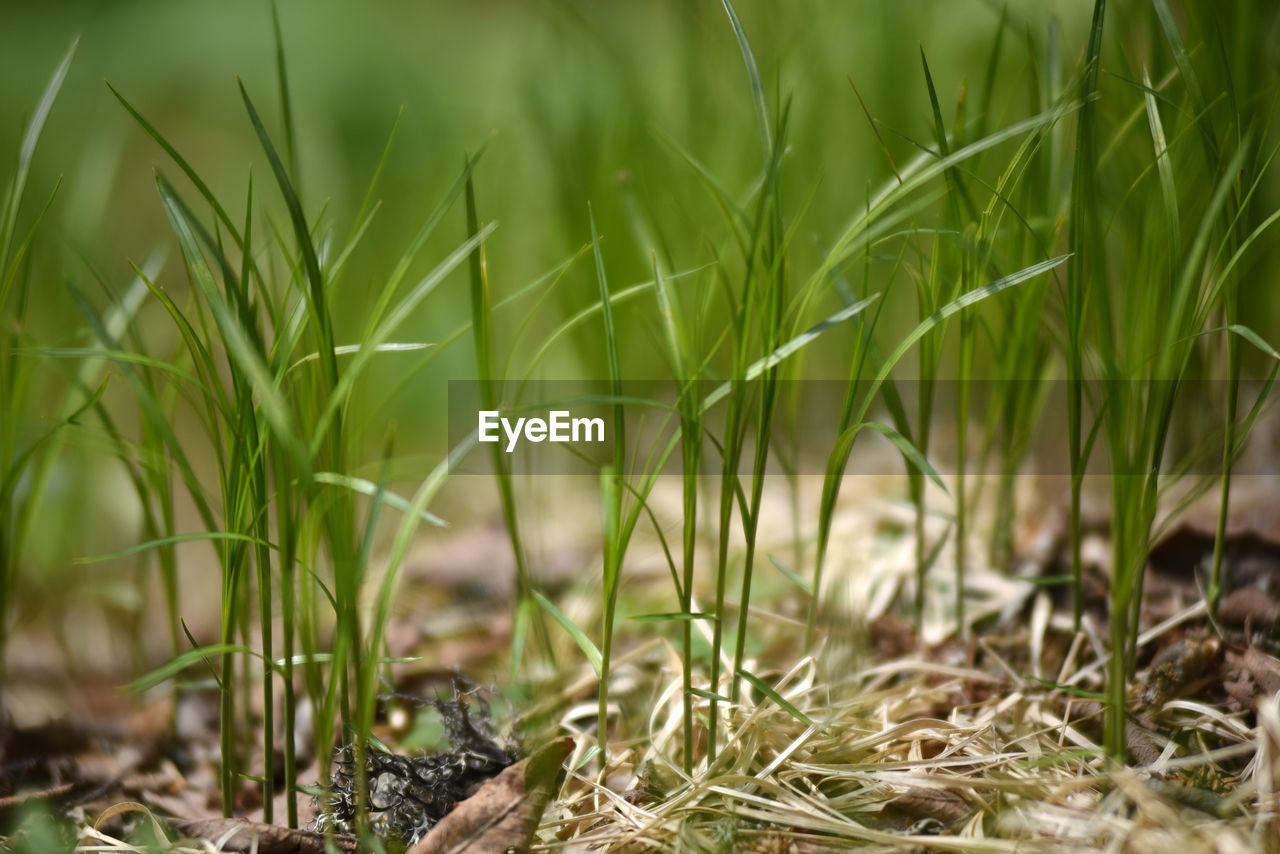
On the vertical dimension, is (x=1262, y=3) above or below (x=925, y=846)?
above

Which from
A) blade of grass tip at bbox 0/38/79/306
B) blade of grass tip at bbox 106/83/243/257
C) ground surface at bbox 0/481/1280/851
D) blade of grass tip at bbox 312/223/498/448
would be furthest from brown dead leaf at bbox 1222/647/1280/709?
blade of grass tip at bbox 0/38/79/306

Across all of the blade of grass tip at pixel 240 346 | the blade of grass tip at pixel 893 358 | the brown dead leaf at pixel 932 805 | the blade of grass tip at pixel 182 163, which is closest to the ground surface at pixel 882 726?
the brown dead leaf at pixel 932 805

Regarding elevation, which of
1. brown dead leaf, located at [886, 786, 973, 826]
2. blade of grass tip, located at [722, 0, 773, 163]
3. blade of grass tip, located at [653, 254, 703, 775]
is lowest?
brown dead leaf, located at [886, 786, 973, 826]

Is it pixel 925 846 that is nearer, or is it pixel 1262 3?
pixel 925 846

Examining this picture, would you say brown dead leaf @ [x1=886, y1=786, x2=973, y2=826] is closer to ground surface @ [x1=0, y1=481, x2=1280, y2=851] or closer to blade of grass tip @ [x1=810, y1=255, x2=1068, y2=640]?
ground surface @ [x1=0, y1=481, x2=1280, y2=851]

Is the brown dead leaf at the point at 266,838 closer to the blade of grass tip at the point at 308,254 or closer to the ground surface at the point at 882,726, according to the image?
the ground surface at the point at 882,726

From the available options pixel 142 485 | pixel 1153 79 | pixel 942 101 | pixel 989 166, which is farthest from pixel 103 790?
pixel 942 101

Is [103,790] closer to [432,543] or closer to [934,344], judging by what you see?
[432,543]
